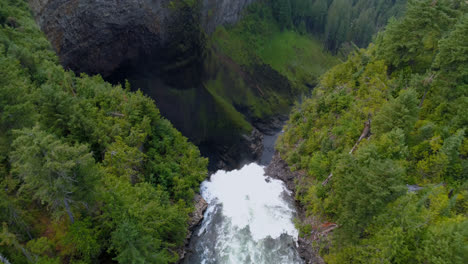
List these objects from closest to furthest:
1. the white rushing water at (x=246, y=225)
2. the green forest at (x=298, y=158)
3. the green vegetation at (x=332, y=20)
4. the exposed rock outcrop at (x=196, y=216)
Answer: the green forest at (x=298, y=158) → the white rushing water at (x=246, y=225) → the exposed rock outcrop at (x=196, y=216) → the green vegetation at (x=332, y=20)

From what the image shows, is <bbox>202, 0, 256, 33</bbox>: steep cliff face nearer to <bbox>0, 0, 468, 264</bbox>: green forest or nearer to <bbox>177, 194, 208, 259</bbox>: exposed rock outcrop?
<bbox>0, 0, 468, 264</bbox>: green forest

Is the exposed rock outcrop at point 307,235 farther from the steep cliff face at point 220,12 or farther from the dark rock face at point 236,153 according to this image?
the steep cliff face at point 220,12

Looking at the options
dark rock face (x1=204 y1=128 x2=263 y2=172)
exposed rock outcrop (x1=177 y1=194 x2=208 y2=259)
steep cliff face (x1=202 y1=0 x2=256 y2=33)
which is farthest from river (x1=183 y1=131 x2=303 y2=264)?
steep cliff face (x1=202 y1=0 x2=256 y2=33)

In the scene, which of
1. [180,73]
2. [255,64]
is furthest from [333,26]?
[180,73]

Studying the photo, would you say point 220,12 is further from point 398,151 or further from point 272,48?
point 398,151

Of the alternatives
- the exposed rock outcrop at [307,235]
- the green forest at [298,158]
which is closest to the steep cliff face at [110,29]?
the green forest at [298,158]

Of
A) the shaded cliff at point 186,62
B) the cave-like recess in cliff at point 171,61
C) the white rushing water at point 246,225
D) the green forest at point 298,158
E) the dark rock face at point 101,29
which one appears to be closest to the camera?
the green forest at point 298,158

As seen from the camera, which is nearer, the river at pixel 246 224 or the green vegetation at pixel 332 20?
the river at pixel 246 224

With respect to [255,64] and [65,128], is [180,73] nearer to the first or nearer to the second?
[255,64]
